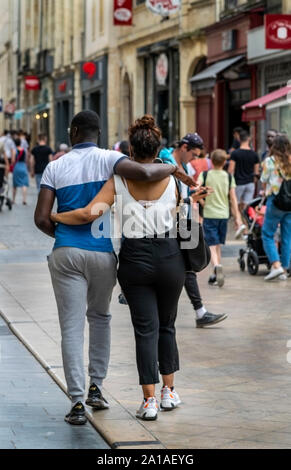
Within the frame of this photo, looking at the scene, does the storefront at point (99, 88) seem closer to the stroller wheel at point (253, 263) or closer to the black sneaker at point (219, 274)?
the stroller wheel at point (253, 263)

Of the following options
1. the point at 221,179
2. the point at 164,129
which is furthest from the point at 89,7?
the point at 221,179

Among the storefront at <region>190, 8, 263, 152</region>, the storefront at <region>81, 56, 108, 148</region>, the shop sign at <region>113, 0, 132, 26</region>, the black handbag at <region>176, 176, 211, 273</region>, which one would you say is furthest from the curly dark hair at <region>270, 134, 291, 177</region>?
the storefront at <region>81, 56, 108, 148</region>

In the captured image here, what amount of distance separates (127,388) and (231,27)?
2108 cm

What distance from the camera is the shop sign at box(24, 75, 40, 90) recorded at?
188 feet

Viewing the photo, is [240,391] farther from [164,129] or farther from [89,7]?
[89,7]

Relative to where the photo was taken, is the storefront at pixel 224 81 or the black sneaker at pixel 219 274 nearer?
the black sneaker at pixel 219 274

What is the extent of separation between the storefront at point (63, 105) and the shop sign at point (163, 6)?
19567mm

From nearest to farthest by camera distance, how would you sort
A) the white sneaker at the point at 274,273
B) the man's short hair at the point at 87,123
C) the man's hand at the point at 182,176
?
the man's short hair at the point at 87,123
the man's hand at the point at 182,176
the white sneaker at the point at 274,273

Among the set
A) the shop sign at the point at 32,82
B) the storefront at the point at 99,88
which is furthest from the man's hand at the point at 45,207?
the shop sign at the point at 32,82

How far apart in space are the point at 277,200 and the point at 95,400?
22.9 ft

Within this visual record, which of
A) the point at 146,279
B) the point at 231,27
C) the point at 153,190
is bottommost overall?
the point at 146,279

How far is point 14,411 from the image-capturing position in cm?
693

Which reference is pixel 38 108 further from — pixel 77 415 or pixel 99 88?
pixel 77 415

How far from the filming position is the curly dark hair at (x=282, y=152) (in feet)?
43.9
